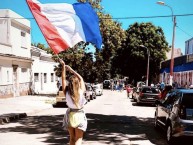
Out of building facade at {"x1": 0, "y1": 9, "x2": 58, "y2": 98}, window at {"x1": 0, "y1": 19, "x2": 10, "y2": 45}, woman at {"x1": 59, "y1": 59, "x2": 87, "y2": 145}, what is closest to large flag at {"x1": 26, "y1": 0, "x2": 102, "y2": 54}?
woman at {"x1": 59, "y1": 59, "x2": 87, "y2": 145}

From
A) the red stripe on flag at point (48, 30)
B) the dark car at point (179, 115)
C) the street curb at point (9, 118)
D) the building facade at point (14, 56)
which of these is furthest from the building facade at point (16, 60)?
the dark car at point (179, 115)

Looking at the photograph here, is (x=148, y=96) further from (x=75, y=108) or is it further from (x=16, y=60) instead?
(x=75, y=108)

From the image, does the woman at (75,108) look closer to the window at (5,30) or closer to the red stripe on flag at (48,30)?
the red stripe on flag at (48,30)

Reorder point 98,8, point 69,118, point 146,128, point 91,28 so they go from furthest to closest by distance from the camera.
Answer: point 98,8, point 146,128, point 91,28, point 69,118

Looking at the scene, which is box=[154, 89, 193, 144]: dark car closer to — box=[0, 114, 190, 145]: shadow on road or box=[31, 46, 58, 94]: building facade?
box=[0, 114, 190, 145]: shadow on road

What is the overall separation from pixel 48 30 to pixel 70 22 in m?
0.82

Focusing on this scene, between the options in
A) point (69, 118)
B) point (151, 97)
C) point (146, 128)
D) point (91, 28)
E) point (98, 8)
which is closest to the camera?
point (69, 118)

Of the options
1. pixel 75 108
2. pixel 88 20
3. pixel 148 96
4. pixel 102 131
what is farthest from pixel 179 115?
pixel 148 96

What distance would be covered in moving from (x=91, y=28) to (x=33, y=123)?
19.8 feet

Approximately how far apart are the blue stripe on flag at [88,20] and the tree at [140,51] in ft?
163

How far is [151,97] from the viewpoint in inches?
986

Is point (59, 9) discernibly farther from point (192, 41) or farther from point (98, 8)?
point (192, 41)

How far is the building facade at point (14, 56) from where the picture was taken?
27312 mm

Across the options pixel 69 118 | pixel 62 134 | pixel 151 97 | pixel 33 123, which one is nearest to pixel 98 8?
pixel 151 97
